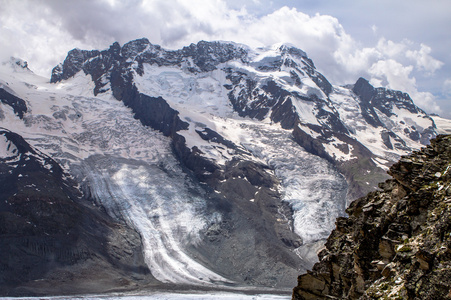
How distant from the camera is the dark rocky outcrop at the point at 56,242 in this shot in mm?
95812

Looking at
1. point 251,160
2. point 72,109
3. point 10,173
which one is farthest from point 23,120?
point 251,160

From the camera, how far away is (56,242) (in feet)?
353

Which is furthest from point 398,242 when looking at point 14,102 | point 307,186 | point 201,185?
point 14,102

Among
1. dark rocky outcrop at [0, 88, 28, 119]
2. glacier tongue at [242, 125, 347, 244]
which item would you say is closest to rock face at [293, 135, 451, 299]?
glacier tongue at [242, 125, 347, 244]

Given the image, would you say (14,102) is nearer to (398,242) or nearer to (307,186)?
(307,186)

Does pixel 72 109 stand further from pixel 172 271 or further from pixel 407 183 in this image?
pixel 407 183

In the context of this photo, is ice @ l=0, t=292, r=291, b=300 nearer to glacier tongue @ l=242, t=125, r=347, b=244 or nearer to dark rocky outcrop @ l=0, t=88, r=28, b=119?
glacier tongue @ l=242, t=125, r=347, b=244

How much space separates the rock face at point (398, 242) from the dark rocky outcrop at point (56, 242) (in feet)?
268

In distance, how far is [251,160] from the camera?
175375mm

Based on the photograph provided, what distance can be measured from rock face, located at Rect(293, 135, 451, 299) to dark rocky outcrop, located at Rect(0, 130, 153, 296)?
268ft

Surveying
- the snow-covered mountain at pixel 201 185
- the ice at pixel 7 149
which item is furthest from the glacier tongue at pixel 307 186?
the ice at pixel 7 149

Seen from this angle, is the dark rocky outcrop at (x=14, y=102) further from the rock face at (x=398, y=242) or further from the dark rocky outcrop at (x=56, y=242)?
the rock face at (x=398, y=242)

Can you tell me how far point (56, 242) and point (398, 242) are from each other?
102855 mm

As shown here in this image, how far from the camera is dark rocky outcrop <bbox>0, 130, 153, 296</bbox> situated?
314 feet
